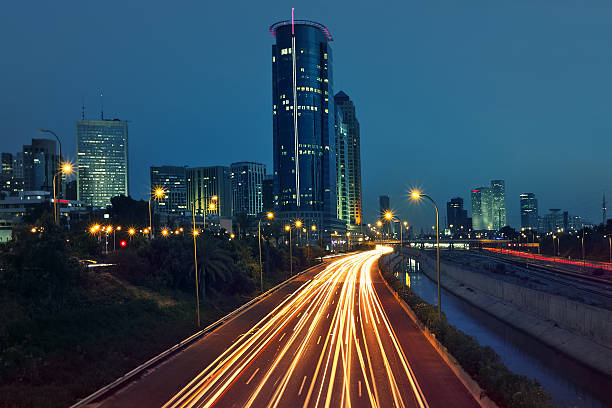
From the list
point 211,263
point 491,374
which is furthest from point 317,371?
point 211,263

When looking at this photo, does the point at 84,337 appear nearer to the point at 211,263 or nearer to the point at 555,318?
the point at 211,263

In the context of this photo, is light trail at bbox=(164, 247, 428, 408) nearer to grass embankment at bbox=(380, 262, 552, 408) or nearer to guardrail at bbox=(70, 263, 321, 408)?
grass embankment at bbox=(380, 262, 552, 408)

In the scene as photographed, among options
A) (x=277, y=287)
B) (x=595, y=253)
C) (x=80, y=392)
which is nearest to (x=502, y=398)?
(x=80, y=392)

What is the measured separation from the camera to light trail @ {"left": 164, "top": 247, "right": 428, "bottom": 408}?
65.0 feet

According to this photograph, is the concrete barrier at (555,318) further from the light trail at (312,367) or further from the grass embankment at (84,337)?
the grass embankment at (84,337)

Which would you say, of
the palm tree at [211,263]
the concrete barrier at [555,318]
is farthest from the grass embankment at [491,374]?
the palm tree at [211,263]

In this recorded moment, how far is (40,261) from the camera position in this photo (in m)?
32.4

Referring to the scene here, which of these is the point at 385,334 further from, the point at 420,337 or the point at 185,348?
the point at 185,348

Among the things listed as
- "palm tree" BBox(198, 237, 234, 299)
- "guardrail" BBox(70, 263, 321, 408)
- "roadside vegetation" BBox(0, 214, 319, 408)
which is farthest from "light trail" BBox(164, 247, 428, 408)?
"palm tree" BBox(198, 237, 234, 299)

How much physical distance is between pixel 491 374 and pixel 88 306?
1077 inches

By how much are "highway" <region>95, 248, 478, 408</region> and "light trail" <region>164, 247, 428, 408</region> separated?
42mm

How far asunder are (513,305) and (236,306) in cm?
3073

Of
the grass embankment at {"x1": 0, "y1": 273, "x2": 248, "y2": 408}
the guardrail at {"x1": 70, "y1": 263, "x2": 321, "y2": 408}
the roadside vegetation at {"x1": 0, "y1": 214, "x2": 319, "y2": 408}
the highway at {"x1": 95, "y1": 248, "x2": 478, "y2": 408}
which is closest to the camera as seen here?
the highway at {"x1": 95, "y1": 248, "x2": 478, "y2": 408}

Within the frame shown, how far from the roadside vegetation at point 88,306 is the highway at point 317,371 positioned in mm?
3387
